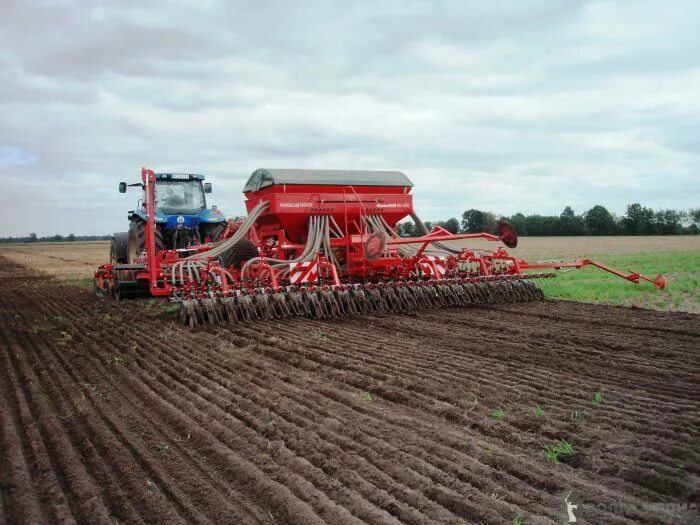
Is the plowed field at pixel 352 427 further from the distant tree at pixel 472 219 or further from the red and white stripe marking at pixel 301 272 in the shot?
the distant tree at pixel 472 219

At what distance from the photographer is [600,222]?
49.8 metres

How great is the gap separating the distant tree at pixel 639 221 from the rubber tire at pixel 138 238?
4573 cm

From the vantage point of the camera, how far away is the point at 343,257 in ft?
33.7

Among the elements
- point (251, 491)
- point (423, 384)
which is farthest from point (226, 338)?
point (251, 491)

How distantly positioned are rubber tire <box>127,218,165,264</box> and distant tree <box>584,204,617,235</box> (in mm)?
44757

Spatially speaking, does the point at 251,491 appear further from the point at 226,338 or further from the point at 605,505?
the point at 226,338

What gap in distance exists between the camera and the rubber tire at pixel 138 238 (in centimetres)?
1114

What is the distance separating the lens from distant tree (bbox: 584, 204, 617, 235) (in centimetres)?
4994

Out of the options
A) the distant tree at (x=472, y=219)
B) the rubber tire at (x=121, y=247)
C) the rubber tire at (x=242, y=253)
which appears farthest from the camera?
the distant tree at (x=472, y=219)

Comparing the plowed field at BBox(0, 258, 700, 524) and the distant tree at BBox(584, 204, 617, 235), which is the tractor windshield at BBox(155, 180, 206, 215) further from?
the distant tree at BBox(584, 204, 617, 235)

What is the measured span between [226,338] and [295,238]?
3715 millimetres

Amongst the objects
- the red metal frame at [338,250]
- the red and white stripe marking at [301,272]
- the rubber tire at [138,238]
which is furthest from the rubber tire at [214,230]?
the red and white stripe marking at [301,272]

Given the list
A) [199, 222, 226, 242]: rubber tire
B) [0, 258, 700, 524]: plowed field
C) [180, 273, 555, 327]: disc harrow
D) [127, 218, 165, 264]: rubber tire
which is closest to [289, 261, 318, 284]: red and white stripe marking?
[180, 273, 555, 327]: disc harrow

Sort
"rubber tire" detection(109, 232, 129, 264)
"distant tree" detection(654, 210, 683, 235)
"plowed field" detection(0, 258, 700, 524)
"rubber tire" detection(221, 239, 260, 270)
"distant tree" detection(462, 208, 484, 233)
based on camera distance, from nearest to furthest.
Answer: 1. "plowed field" detection(0, 258, 700, 524)
2. "rubber tire" detection(221, 239, 260, 270)
3. "rubber tire" detection(109, 232, 129, 264)
4. "distant tree" detection(462, 208, 484, 233)
5. "distant tree" detection(654, 210, 683, 235)
